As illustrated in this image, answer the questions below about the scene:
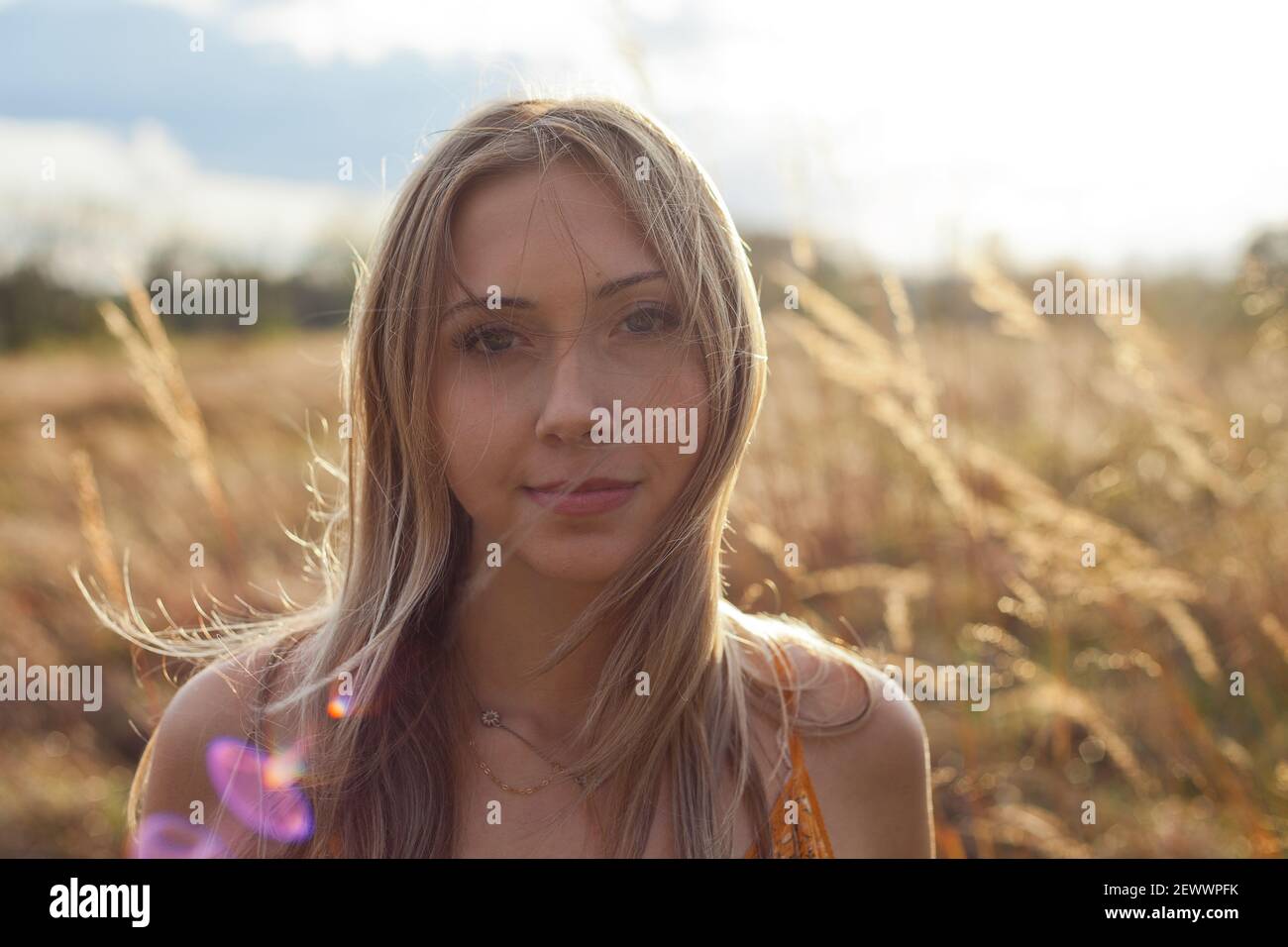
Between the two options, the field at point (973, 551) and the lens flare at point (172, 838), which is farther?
the field at point (973, 551)

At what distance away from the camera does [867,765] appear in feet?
5.63

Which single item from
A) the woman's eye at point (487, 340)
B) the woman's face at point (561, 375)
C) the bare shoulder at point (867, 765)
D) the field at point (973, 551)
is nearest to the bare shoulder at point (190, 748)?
the field at point (973, 551)

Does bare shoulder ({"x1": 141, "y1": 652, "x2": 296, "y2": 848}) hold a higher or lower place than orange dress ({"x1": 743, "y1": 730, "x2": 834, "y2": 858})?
higher

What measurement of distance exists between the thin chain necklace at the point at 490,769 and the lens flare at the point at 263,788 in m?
0.27

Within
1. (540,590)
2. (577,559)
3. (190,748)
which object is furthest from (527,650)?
(190,748)

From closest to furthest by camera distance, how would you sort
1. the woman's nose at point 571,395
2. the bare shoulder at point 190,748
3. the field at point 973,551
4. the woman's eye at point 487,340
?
the woman's nose at point 571,395
the woman's eye at point 487,340
the bare shoulder at point 190,748
the field at point 973,551

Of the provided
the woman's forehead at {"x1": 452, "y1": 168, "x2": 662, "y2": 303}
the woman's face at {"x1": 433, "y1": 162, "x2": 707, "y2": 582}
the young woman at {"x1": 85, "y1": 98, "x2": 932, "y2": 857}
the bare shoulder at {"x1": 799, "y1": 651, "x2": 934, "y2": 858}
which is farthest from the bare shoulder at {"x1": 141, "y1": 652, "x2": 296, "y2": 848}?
the bare shoulder at {"x1": 799, "y1": 651, "x2": 934, "y2": 858}

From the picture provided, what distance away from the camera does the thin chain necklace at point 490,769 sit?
159cm

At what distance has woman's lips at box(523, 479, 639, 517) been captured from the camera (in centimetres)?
145

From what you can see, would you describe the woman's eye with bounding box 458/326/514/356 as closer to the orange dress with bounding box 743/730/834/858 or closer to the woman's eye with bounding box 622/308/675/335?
the woman's eye with bounding box 622/308/675/335

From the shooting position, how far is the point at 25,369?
6730mm

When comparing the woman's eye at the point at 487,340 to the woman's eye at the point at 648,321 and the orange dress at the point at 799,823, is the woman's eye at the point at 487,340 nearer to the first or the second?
the woman's eye at the point at 648,321

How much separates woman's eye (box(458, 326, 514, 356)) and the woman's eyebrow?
40 millimetres

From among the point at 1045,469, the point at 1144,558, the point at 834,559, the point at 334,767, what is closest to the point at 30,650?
the point at 334,767
